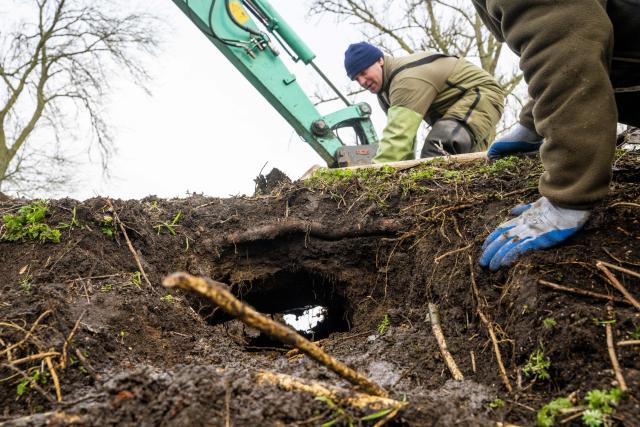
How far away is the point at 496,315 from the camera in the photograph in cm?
183

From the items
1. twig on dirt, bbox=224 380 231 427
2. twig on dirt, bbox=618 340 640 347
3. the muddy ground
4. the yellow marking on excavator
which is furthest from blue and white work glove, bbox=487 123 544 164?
the yellow marking on excavator

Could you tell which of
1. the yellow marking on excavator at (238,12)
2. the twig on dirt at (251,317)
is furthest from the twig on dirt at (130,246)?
the yellow marking on excavator at (238,12)

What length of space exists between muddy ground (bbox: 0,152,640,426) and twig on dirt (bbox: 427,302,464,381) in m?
0.03

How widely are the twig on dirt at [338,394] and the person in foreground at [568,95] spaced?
1.02 m

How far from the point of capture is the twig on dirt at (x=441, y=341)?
1.70 metres

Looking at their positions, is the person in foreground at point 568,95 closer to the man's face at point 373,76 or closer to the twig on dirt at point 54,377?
the twig on dirt at point 54,377

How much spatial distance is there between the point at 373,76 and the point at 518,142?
2.51m

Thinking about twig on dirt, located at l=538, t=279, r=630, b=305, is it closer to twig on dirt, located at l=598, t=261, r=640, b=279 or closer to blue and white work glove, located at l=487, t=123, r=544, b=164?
twig on dirt, located at l=598, t=261, r=640, b=279

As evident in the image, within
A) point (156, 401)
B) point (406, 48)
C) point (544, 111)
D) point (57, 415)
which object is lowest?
point (406, 48)

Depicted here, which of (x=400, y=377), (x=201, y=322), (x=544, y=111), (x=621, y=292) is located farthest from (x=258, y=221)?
(x=621, y=292)

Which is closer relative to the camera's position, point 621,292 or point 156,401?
point 156,401

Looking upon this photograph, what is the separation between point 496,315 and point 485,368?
0.83ft

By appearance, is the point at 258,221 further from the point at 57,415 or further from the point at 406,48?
the point at 406,48

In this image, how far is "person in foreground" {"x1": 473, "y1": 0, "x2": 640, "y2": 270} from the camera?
165 cm
